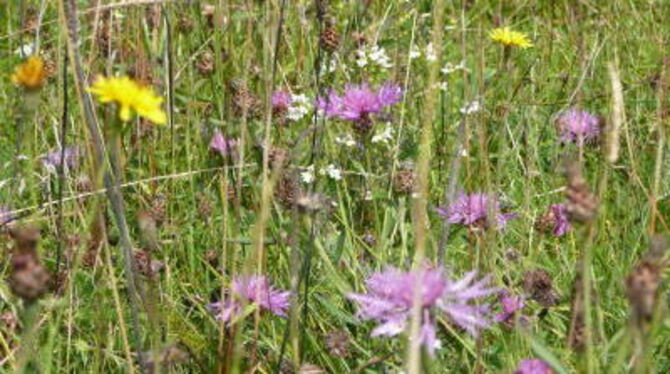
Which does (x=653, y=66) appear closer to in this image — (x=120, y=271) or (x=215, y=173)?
(x=215, y=173)

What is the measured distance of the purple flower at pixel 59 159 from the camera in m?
1.63

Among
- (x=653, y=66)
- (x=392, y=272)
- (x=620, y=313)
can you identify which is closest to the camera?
(x=392, y=272)

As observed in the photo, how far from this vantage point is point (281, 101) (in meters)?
1.66

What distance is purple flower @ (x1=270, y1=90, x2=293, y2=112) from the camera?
1.65 meters

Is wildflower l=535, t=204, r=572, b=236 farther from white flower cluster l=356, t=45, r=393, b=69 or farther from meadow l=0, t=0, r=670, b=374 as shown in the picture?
white flower cluster l=356, t=45, r=393, b=69

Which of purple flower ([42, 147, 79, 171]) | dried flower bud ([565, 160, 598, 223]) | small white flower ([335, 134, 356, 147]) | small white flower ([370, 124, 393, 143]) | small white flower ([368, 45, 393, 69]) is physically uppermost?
small white flower ([368, 45, 393, 69])

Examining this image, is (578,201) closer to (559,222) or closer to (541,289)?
(541,289)

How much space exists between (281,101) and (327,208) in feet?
1.19

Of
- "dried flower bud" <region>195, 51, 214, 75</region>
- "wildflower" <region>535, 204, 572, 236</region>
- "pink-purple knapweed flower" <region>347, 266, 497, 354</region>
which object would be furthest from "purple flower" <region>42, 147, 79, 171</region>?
"pink-purple knapweed flower" <region>347, 266, 497, 354</region>

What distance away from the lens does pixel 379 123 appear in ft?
5.61

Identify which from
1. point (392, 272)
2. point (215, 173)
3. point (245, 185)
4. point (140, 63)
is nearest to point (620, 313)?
point (392, 272)

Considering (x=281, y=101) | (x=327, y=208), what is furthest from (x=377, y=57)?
(x=327, y=208)

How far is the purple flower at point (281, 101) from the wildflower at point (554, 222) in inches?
18.8

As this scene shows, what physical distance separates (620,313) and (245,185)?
0.59 meters
